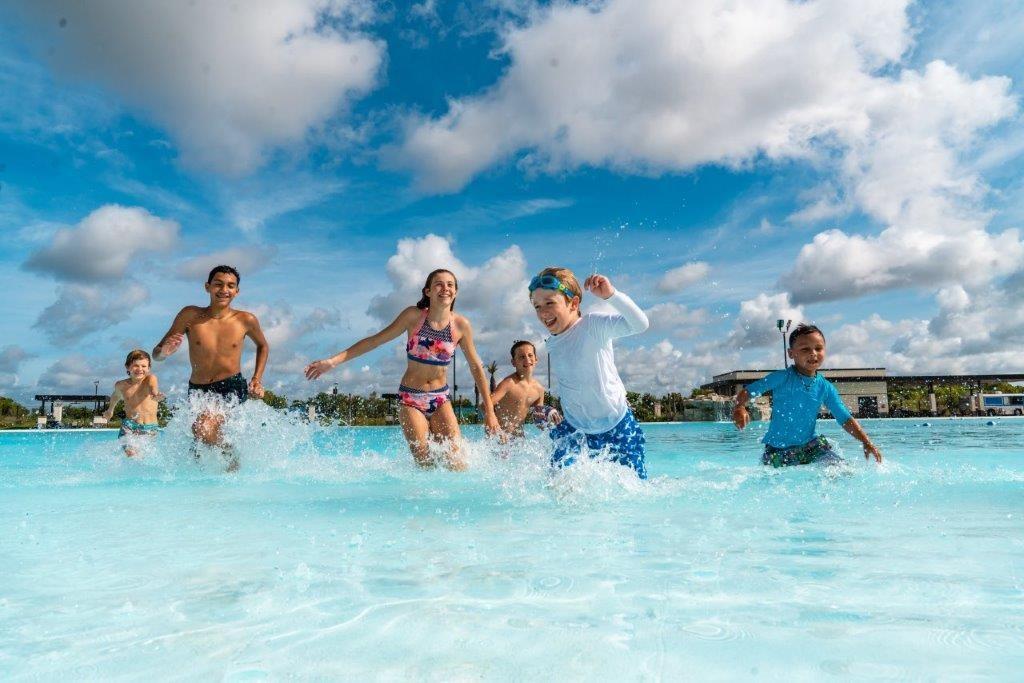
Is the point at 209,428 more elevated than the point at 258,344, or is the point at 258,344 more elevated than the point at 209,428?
the point at 258,344

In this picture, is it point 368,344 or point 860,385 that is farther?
point 860,385

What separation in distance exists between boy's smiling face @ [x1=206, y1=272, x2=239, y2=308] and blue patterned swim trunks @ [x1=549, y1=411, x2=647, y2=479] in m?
4.04

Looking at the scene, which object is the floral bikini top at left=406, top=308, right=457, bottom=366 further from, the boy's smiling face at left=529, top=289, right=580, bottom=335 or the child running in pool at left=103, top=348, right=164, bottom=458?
the child running in pool at left=103, top=348, right=164, bottom=458

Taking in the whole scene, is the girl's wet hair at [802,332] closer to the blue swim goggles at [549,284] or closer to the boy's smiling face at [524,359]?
the blue swim goggles at [549,284]

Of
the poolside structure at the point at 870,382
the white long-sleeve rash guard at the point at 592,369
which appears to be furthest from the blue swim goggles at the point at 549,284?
the poolside structure at the point at 870,382

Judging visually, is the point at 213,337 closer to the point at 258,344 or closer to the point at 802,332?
the point at 258,344

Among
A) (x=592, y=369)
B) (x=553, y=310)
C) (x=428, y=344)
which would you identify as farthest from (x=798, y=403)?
(x=428, y=344)

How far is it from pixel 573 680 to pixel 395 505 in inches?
120

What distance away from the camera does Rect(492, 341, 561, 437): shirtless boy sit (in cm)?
802

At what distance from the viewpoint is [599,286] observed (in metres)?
4.44

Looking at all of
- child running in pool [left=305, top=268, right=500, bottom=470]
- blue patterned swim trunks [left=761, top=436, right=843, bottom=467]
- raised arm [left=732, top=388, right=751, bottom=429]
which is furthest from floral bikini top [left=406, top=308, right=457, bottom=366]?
blue patterned swim trunks [left=761, top=436, right=843, bottom=467]

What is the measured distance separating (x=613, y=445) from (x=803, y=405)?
2107 mm

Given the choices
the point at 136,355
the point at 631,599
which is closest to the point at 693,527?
the point at 631,599

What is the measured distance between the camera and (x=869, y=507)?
417 cm
